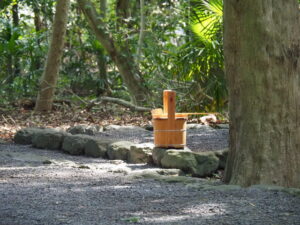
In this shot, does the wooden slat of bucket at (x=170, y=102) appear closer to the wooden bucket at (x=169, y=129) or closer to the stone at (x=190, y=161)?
the wooden bucket at (x=169, y=129)

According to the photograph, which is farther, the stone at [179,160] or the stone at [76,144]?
the stone at [76,144]

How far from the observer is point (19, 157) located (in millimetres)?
7355

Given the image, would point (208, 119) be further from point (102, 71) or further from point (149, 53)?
point (102, 71)

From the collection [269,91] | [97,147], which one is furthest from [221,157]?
[269,91]

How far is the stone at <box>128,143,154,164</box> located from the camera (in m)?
6.96

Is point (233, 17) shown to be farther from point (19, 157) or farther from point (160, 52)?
point (160, 52)

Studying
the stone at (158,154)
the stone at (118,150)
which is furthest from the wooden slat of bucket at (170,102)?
the stone at (118,150)

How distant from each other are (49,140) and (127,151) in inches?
64.5

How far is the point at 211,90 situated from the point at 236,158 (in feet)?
17.6

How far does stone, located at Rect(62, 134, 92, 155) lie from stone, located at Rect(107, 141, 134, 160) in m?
0.54

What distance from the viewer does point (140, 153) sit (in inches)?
276

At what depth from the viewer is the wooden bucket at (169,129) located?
21.6 ft

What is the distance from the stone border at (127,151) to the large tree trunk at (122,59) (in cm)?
374

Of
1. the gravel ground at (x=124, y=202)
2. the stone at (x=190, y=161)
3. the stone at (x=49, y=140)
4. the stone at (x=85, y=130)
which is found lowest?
the gravel ground at (x=124, y=202)
